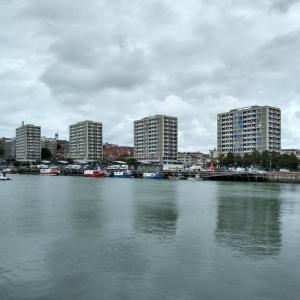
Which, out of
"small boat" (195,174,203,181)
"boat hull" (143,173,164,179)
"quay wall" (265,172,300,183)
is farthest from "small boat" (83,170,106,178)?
"quay wall" (265,172,300,183)

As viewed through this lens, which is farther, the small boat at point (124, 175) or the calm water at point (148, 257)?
the small boat at point (124, 175)

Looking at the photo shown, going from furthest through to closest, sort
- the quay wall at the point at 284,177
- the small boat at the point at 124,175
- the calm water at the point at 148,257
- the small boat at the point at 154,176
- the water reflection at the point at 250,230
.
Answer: the small boat at the point at 124,175 < the small boat at the point at 154,176 < the quay wall at the point at 284,177 < the water reflection at the point at 250,230 < the calm water at the point at 148,257

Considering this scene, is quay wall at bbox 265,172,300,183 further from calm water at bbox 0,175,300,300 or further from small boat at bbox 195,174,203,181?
calm water at bbox 0,175,300,300

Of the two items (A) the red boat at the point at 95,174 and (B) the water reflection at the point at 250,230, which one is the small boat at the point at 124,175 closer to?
(A) the red boat at the point at 95,174

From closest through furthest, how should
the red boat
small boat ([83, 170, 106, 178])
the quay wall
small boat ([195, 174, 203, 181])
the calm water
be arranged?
1. the calm water
2. the quay wall
3. small boat ([195, 174, 203, 181])
4. small boat ([83, 170, 106, 178])
5. the red boat

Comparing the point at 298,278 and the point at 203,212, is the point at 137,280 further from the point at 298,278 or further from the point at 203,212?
the point at 203,212

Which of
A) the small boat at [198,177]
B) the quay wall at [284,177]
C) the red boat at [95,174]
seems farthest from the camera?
the red boat at [95,174]

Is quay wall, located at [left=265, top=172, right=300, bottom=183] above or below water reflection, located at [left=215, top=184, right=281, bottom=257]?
above

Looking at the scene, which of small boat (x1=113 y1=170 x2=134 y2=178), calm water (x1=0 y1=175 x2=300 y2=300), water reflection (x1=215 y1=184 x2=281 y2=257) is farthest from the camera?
small boat (x1=113 y1=170 x2=134 y2=178)

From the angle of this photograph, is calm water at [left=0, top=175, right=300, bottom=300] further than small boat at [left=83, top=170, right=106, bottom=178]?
No

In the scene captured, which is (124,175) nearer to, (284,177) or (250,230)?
(284,177)

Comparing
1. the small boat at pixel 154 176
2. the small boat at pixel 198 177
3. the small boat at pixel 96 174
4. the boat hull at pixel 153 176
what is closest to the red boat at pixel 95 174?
the small boat at pixel 96 174

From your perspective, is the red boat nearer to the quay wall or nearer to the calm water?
the quay wall

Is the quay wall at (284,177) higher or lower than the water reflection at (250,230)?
higher
